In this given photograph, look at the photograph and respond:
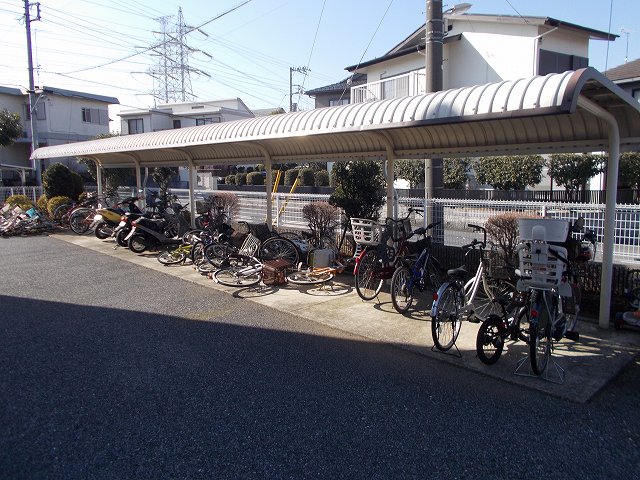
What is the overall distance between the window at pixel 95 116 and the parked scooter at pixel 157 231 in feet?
87.7

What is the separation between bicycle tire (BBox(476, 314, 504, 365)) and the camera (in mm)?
4105

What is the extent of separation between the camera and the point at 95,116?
3359 centimetres

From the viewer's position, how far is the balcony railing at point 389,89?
813 inches

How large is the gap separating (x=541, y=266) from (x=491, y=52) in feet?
63.7

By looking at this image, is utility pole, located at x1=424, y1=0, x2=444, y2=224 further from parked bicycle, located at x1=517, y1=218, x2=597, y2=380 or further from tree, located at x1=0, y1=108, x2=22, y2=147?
tree, located at x1=0, y1=108, x2=22, y2=147

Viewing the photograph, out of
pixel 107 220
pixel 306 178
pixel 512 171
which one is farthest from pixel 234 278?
pixel 306 178

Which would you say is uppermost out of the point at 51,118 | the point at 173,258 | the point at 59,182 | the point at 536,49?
the point at 536,49

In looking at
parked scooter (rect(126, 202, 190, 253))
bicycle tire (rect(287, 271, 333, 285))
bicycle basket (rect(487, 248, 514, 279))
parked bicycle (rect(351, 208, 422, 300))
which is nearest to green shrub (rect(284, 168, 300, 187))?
parked scooter (rect(126, 202, 190, 253))

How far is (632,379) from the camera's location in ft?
13.1

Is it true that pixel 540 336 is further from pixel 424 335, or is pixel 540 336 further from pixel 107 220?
pixel 107 220

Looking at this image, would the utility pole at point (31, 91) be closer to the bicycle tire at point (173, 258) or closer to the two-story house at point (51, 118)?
the two-story house at point (51, 118)

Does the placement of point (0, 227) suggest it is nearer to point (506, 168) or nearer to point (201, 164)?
point (201, 164)

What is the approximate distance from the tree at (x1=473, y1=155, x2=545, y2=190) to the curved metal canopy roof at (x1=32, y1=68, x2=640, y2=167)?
10876mm

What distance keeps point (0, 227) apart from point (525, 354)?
46.9 ft
